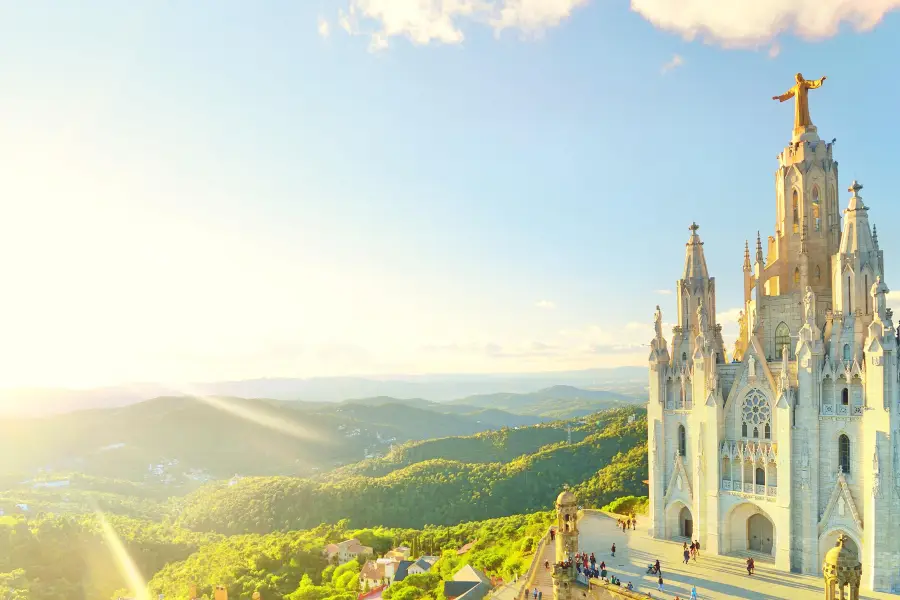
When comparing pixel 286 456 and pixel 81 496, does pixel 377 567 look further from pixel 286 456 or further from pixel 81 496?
pixel 286 456

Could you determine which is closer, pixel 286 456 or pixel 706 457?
pixel 706 457

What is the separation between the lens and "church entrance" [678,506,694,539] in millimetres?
32000

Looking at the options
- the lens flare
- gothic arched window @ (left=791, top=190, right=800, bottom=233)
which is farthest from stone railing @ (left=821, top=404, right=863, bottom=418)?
the lens flare

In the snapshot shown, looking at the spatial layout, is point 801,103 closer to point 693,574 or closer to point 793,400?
point 793,400

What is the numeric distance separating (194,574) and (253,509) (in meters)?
33.0

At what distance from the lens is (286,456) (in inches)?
6826

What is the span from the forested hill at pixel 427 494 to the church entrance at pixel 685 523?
123 ft

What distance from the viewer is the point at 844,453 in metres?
26.1

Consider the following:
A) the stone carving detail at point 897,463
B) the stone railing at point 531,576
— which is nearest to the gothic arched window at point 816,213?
the stone carving detail at point 897,463

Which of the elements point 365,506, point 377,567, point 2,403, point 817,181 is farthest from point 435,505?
point 2,403

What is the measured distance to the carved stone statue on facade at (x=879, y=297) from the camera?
82.5ft

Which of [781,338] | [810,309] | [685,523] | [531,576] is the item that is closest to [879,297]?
[810,309]

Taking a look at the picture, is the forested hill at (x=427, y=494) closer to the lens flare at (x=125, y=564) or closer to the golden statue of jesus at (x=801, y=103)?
the lens flare at (x=125, y=564)

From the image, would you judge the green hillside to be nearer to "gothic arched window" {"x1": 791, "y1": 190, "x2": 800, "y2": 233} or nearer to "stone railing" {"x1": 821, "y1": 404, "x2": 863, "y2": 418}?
"gothic arched window" {"x1": 791, "y1": 190, "x2": 800, "y2": 233}
